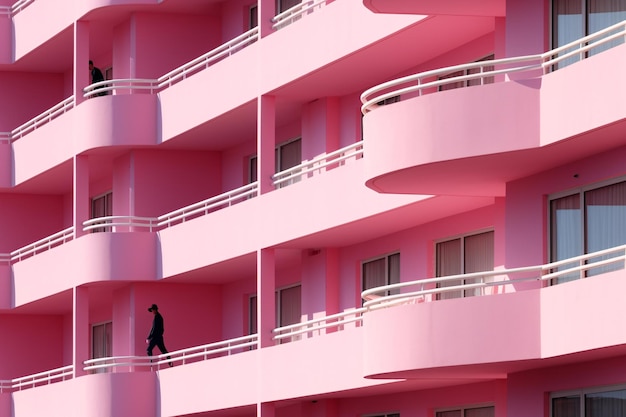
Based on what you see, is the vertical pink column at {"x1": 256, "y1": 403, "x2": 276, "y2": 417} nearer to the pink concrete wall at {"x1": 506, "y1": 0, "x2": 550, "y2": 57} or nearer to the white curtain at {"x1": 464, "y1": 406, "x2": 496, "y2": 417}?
the white curtain at {"x1": 464, "y1": 406, "x2": 496, "y2": 417}

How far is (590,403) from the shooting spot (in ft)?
86.7

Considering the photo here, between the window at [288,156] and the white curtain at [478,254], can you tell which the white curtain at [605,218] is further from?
the window at [288,156]

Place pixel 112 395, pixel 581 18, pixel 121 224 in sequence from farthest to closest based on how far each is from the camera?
pixel 121 224 < pixel 112 395 < pixel 581 18

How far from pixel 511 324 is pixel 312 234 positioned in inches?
346

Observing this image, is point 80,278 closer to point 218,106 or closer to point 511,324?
point 218,106

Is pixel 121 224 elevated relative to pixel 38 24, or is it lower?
lower

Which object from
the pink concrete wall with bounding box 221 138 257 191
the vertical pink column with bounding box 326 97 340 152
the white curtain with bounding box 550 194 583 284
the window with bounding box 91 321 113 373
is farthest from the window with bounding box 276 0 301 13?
the white curtain with bounding box 550 194 583 284

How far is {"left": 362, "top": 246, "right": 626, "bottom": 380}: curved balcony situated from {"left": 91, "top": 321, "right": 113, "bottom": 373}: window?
18.2 m

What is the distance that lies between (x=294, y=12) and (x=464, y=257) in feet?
27.0

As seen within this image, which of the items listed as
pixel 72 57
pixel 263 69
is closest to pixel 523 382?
pixel 263 69

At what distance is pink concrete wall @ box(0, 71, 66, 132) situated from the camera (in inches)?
1964

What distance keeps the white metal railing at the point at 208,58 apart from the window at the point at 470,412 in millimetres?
9827

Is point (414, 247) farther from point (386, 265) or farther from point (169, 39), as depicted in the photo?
point (169, 39)

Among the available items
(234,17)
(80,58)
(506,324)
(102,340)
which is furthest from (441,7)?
(102,340)
